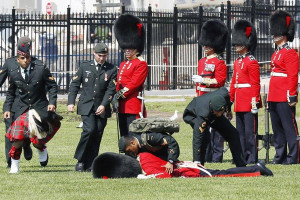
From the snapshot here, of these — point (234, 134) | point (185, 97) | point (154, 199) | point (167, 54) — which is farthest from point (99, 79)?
point (167, 54)

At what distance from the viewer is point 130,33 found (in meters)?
14.4

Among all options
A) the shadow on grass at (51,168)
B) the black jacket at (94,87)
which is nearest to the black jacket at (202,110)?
the black jacket at (94,87)

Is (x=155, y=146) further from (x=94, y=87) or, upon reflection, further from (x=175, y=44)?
(x=175, y=44)

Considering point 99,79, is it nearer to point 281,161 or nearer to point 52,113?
point 52,113

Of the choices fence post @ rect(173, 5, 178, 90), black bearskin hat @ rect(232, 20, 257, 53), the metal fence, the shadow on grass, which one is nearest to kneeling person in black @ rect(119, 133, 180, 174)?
the shadow on grass

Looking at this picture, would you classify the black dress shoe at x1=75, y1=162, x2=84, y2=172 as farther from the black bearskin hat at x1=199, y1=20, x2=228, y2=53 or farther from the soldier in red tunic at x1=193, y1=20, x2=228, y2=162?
the black bearskin hat at x1=199, y1=20, x2=228, y2=53

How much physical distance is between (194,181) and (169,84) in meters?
19.8

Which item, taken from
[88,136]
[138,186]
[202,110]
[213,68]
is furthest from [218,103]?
[88,136]

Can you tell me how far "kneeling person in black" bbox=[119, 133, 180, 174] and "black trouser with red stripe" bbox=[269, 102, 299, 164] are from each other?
9.18 feet

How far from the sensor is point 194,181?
11.2m

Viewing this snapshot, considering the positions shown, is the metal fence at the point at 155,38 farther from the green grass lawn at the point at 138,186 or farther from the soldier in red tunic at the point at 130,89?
the green grass lawn at the point at 138,186

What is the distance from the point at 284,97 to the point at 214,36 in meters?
1.39

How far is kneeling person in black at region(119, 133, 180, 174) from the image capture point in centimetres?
1174

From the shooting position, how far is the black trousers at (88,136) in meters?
13.4
